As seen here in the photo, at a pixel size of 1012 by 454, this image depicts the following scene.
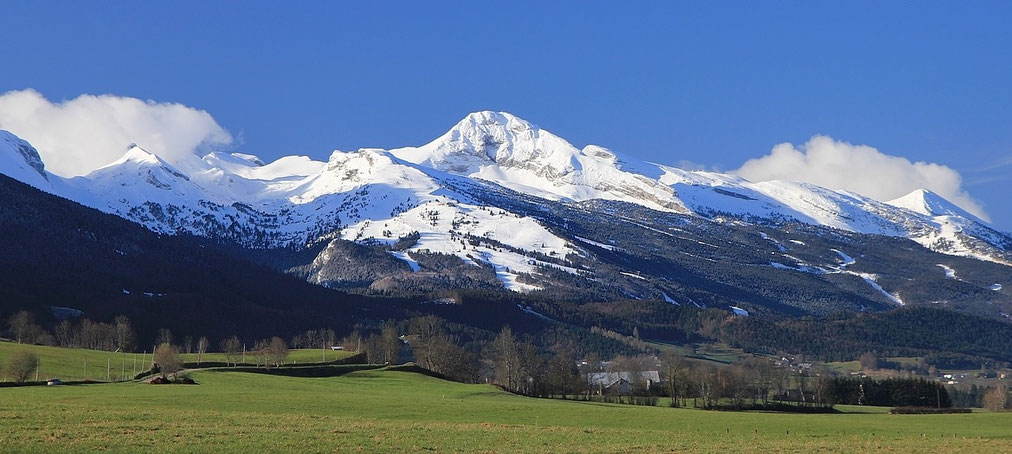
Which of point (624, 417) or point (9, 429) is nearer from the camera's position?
point (9, 429)

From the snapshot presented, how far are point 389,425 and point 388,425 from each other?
0.09 m

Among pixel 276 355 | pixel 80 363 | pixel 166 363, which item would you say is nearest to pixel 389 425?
pixel 166 363

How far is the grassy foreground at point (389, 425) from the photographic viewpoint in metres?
60.6

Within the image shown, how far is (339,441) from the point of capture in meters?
62.1

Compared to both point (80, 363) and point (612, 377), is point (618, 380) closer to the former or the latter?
point (612, 377)

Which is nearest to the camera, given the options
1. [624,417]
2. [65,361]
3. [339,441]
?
[339,441]

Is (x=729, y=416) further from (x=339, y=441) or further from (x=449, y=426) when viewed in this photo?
(x=339, y=441)

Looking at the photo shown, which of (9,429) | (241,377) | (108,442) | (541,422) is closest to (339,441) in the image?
(108,442)

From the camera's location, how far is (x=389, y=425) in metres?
75.1

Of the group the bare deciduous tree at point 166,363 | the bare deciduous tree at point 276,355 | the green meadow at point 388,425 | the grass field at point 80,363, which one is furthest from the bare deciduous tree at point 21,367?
the bare deciduous tree at point 276,355

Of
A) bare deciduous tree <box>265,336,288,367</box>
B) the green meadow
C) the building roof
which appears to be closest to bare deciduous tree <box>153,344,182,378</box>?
the green meadow

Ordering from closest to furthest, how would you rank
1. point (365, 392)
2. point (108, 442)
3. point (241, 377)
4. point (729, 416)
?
point (108, 442), point (729, 416), point (365, 392), point (241, 377)

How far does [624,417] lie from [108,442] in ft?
165

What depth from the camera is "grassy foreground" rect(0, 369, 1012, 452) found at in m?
60.6
